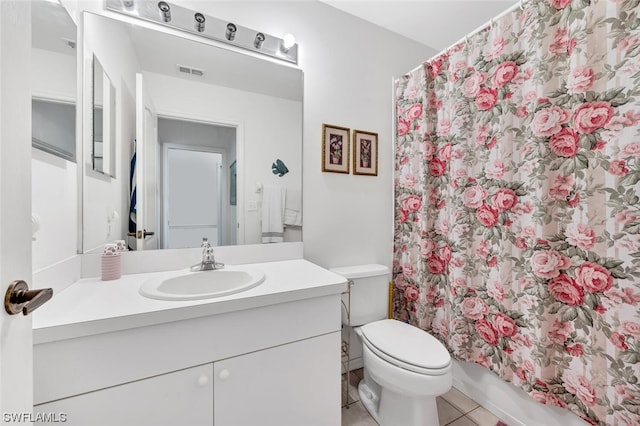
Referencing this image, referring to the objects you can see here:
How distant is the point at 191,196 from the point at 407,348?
1340 millimetres

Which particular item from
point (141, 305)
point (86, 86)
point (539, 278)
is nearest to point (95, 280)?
point (141, 305)

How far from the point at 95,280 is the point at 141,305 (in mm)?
469

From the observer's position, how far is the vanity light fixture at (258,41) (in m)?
1.49

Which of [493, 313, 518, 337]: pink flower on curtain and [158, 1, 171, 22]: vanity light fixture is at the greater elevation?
[158, 1, 171, 22]: vanity light fixture

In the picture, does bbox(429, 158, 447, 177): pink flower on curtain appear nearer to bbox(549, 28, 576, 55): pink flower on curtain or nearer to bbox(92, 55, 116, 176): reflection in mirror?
bbox(549, 28, 576, 55): pink flower on curtain

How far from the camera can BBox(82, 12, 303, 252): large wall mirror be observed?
1.21m

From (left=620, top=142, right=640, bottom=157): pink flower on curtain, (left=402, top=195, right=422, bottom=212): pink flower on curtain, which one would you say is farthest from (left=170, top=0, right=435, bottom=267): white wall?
(left=620, top=142, right=640, bottom=157): pink flower on curtain

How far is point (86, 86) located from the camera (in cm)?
113

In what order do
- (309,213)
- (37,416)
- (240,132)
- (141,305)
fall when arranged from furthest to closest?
(309,213) → (240,132) → (141,305) → (37,416)

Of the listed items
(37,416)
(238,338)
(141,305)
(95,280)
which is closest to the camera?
(37,416)

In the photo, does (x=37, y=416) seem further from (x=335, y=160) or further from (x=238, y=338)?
(x=335, y=160)

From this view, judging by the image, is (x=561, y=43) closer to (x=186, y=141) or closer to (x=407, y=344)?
(x=407, y=344)

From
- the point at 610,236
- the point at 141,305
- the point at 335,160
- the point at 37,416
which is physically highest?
the point at 335,160

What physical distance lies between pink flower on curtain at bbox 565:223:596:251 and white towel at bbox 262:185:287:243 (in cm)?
135
